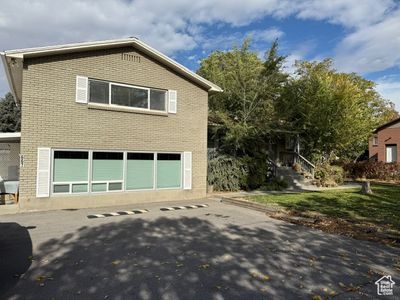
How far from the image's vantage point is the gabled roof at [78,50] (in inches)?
415

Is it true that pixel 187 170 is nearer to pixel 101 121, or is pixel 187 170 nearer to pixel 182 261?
pixel 101 121

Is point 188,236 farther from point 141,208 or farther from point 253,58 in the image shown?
point 253,58

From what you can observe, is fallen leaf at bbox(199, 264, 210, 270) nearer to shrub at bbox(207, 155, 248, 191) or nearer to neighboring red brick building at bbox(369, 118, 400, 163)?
shrub at bbox(207, 155, 248, 191)

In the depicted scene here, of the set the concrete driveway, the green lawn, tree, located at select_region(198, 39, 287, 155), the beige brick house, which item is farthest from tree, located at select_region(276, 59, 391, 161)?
the concrete driveway

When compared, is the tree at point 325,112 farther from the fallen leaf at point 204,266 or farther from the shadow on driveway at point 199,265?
the fallen leaf at point 204,266

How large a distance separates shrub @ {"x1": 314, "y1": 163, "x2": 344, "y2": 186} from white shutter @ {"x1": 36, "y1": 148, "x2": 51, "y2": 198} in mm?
15852

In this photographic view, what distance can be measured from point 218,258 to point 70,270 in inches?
108

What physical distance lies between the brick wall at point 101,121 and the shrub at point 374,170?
17.8 metres

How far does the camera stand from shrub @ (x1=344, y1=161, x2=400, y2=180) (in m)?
24.5

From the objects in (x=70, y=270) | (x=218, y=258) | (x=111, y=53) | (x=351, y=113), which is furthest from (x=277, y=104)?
(x=70, y=270)

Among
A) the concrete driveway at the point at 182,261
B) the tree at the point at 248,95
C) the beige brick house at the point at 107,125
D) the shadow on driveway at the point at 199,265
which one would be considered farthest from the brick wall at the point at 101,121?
the shadow on driveway at the point at 199,265

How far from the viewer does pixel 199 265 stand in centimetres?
567

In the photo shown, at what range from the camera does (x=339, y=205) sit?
39.8 feet

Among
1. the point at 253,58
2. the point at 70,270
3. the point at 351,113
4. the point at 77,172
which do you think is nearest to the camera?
the point at 70,270
